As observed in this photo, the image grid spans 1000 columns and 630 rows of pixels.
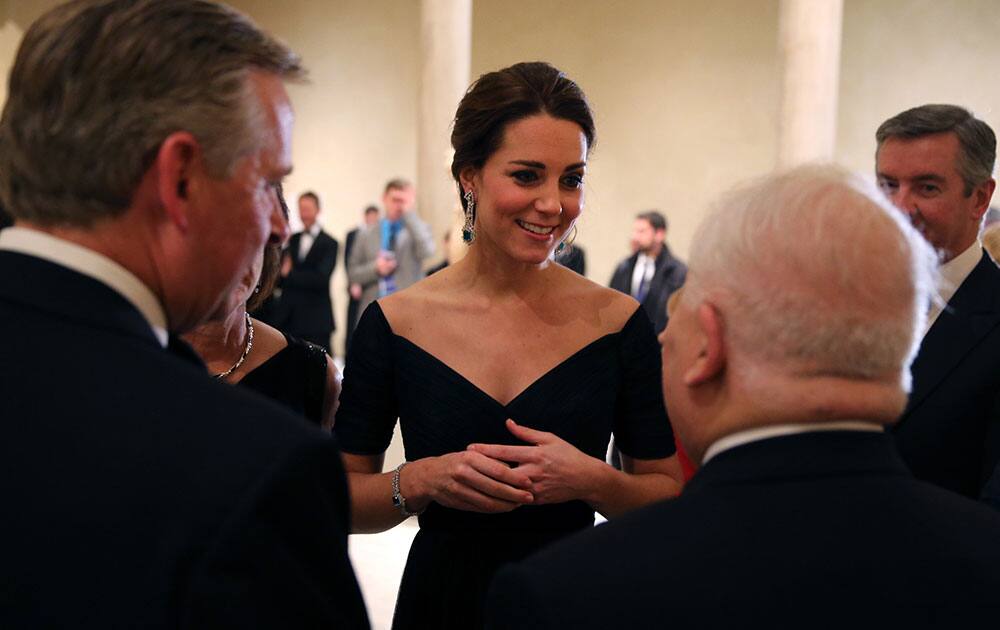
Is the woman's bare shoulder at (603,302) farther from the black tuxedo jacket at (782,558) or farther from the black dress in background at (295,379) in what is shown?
the black tuxedo jacket at (782,558)

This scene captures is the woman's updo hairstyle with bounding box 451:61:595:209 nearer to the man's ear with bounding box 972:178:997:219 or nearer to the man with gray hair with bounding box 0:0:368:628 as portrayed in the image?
the man's ear with bounding box 972:178:997:219

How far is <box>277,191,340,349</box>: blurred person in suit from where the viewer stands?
10102 mm

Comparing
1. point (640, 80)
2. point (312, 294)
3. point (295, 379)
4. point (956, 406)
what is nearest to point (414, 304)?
point (295, 379)

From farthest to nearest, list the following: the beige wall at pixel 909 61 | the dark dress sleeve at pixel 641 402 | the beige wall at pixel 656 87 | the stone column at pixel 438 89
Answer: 1. the beige wall at pixel 656 87
2. the beige wall at pixel 909 61
3. the stone column at pixel 438 89
4. the dark dress sleeve at pixel 641 402

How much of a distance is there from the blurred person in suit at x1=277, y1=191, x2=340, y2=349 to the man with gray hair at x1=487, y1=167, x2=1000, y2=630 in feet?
29.4

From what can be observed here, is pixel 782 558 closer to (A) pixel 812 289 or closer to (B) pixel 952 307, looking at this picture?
(A) pixel 812 289

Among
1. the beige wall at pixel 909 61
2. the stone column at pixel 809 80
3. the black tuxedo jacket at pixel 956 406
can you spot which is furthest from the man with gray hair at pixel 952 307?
the beige wall at pixel 909 61

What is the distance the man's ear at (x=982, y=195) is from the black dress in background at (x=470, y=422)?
1.01 meters

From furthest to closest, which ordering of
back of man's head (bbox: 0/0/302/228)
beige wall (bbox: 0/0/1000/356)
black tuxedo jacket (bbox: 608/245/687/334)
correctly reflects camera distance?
beige wall (bbox: 0/0/1000/356), black tuxedo jacket (bbox: 608/245/687/334), back of man's head (bbox: 0/0/302/228)

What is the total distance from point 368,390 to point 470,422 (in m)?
0.25

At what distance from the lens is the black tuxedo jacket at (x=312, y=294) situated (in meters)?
10.1

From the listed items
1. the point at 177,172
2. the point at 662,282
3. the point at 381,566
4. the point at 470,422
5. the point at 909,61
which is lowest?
the point at 381,566

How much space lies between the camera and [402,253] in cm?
1043

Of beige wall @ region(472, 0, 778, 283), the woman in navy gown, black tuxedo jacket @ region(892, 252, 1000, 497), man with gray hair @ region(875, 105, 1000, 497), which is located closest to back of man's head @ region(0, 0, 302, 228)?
the woman in navy gown
